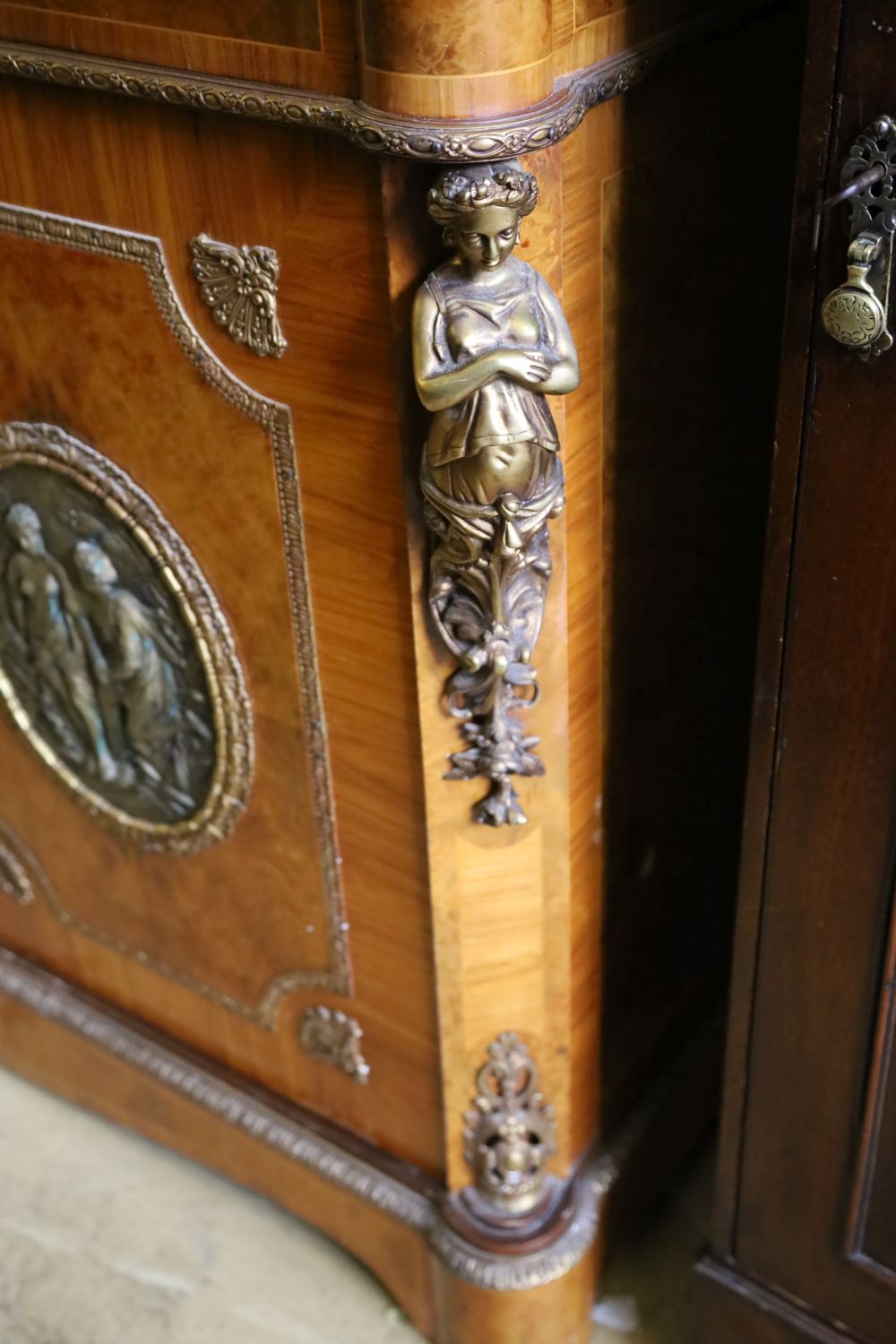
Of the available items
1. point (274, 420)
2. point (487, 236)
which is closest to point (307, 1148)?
point (274, 420)

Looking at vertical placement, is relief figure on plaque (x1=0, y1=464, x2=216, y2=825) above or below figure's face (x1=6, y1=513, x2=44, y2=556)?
below

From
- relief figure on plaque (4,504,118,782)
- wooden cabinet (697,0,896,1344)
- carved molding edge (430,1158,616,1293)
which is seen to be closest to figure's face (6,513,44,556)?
relief figure on plaque (4,504,118,782)

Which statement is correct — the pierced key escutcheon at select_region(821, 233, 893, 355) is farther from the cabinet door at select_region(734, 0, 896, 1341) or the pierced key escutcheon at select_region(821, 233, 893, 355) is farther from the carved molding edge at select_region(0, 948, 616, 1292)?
the carved molding edge at select_region(0, 948, 616, 1292)

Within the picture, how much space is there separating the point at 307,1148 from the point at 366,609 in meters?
0.67

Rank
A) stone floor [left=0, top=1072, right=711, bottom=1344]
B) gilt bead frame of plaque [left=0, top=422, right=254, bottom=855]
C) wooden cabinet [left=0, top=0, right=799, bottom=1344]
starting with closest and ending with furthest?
wooden cabinet [left=0, top=0, right=799, bottom=1344], gilt bead frame of plaque [left=0, top=422, right=254, bottom=855], stone floor [left=0, top=1072, right=711, bottom=1344]

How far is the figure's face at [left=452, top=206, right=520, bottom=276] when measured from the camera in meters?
0.93

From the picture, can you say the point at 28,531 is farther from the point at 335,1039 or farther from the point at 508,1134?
the point at 508,1134

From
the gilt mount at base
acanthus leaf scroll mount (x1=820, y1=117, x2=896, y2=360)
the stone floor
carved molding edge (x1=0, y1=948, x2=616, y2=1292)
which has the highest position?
acanthus leaf scroll mount (x1=820, y1=117, x2=896, y2=360)

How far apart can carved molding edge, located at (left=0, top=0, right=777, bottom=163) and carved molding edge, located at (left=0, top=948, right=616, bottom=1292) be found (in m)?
1.01

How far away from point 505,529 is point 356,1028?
617mm

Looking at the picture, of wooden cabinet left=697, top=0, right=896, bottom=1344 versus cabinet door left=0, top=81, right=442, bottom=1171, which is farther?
cabinet door left=0, top=81, right=442, bottom=1171

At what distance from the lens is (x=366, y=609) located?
46.6 inches

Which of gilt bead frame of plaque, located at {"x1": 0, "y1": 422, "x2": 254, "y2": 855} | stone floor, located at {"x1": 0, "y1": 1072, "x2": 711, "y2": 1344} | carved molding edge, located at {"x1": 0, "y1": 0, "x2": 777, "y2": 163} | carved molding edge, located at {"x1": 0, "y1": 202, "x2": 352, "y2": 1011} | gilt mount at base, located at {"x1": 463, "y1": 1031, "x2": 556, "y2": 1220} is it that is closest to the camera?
carved molding edge, located at {"x1": 0, "y1": 0, "x2": 777, "y2": 163}

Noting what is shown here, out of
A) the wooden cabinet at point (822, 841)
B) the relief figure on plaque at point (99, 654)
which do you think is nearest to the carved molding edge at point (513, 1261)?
the wooden cabinet at point (822, 841)
